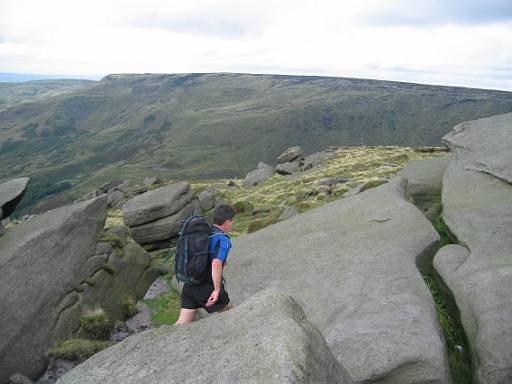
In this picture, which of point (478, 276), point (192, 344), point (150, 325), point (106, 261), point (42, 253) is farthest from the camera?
point (106, 261)

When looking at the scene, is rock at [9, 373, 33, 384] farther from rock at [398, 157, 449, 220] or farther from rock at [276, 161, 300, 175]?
rock at [276, 161, 300, 175]

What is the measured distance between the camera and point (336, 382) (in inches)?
288

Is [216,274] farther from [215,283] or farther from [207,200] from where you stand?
[207,200]

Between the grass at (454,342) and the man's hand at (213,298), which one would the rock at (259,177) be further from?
the man's hand at (213,298)

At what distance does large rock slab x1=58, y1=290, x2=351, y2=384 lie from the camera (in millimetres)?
6551

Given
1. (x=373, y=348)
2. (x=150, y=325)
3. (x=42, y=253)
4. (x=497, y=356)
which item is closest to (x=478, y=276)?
(x=497, y=356)

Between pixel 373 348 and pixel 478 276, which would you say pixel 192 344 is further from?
pixel 478 276

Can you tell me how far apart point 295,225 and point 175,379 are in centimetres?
1713

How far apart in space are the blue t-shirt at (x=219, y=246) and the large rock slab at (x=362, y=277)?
11.9 feet

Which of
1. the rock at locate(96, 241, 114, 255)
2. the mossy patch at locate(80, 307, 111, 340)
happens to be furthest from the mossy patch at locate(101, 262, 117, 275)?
the mossy patch at locate(80, 307, 111, 340)

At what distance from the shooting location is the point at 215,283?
1056cm

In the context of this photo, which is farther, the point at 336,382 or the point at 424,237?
the point at 424,237

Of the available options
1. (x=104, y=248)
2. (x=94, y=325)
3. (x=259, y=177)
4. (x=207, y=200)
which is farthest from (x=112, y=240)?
(x=259, y=177)

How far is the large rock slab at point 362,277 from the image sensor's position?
10023 mm
